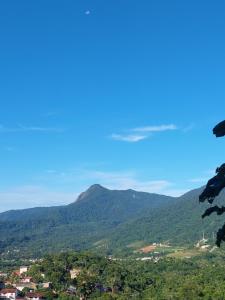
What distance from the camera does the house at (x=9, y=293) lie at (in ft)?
255

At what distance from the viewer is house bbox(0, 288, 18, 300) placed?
255ft

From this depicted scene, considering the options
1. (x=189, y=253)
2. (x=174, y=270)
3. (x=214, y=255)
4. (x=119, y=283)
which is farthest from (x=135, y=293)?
(x=189, y=253)

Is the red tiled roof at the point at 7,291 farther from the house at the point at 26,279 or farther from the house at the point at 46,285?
the house at the point at 26,279

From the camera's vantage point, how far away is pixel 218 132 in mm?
6016

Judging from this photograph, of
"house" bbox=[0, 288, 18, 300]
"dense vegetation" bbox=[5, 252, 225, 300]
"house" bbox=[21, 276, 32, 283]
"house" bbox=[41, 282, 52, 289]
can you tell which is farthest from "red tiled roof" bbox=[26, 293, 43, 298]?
"house" bbox=[21, 276, 32, 283]

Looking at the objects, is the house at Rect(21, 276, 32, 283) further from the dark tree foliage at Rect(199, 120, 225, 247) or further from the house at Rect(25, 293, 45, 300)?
the dark tree foliage at Rect(199, 120, 225, 247)

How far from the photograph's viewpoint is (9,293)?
79.4 meters

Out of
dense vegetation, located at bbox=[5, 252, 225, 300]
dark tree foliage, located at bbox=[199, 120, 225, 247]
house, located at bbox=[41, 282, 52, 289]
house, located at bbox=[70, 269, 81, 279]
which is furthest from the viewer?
house, located at bbox=[70, 269, 81, 279]

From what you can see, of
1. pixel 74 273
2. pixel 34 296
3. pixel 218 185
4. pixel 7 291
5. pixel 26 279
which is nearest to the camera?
pixel 218 185

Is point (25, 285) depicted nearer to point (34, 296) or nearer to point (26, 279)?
point (26, 279)

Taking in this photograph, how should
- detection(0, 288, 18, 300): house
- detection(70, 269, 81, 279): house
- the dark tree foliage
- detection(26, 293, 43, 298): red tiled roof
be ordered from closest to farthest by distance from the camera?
the dark tree foliage, detection(26, 293, 43, 298): red tiled roof, detection(0, 288, 18, 300): house, detection(70, 269, 81, 279): house

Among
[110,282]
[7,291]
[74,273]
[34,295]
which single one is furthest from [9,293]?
[110,282]

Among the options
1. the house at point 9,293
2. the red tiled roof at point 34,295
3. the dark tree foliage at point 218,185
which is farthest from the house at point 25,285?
the dark tree foliage at point 218,185

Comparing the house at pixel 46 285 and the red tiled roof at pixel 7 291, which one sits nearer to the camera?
the red tiled roof at pixel 7 291
